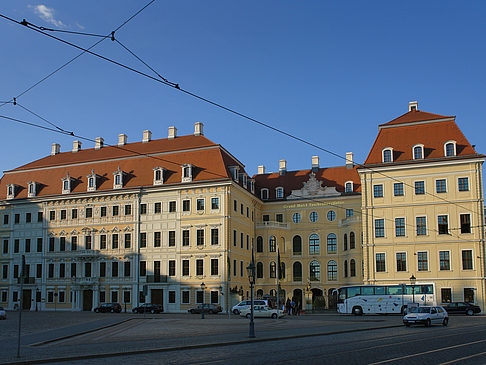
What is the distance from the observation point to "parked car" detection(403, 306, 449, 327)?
108 ft

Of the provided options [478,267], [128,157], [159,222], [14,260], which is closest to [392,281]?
[478,267]

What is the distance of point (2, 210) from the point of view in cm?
7219

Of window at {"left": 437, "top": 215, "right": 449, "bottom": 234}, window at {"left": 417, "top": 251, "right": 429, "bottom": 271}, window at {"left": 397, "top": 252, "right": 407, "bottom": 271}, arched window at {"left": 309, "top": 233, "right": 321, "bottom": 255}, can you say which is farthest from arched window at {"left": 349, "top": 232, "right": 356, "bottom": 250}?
window at {"left": 437, "top": 215, "right": 449, "bottom": 234}

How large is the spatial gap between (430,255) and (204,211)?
79.9 ft

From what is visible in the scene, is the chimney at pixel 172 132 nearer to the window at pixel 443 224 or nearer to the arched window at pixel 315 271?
the arched window at pixel 315 271

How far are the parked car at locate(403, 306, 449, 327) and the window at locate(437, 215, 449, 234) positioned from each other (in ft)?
77.1

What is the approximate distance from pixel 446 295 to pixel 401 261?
17.9 ft

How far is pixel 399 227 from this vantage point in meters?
58.3

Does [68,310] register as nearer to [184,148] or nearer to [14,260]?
[14,260]

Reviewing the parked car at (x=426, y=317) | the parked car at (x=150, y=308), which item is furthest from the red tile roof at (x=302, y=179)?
the parked car at (x=426, y=317)

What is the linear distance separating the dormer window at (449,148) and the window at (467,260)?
393 inches

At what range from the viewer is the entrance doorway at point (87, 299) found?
65.4 m

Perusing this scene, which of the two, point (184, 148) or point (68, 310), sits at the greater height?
point (184, 148)

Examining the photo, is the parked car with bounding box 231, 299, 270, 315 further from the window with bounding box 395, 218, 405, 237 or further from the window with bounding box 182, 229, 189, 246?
the window with bounding box 395, 218, 405, 237
